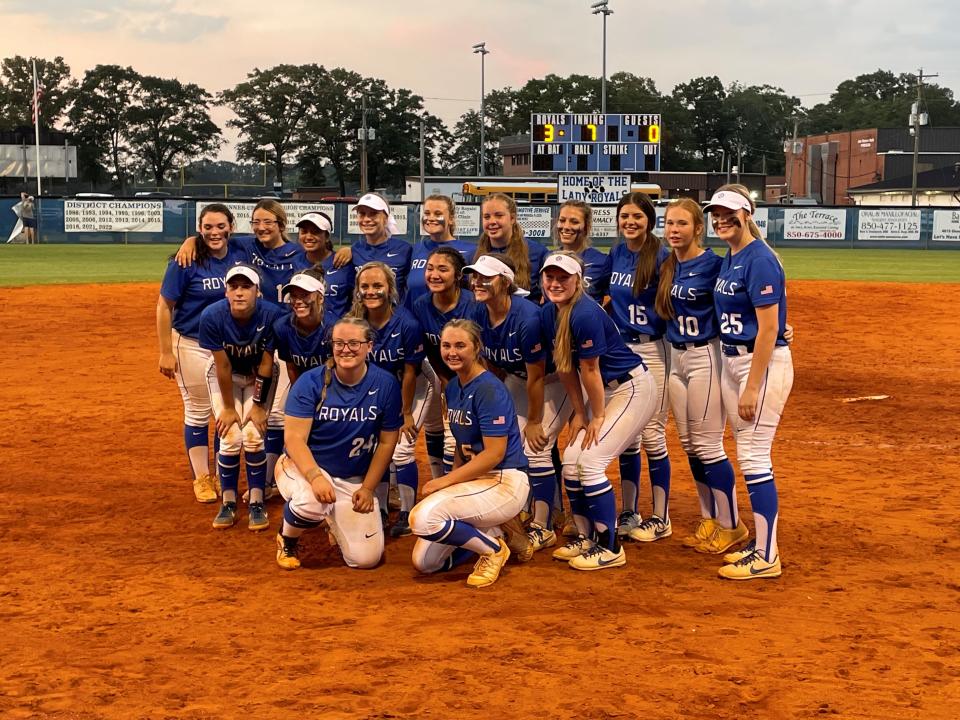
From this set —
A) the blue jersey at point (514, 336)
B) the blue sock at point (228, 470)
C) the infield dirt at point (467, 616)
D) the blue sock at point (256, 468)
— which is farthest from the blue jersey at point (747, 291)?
the blue sock at point (228, 470)

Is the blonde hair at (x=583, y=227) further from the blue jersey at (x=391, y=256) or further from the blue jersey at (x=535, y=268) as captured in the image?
the blue jersey at (x=391, y=256)

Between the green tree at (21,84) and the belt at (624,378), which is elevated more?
the green tree at (21,84)

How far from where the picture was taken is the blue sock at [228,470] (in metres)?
6.52

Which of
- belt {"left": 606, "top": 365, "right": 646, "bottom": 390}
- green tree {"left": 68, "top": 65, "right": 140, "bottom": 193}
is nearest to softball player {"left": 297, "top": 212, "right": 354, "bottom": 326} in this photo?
belt {"left": 606, "top": 365, "right": 646, "bottom": 390}

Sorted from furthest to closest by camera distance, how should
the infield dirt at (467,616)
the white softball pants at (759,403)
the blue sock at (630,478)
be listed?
the blue sock at (630,478)
the white softball pants at (759,403)
the infield dirt at (467,616)

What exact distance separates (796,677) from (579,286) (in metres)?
2.22

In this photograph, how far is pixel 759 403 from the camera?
5.27 m

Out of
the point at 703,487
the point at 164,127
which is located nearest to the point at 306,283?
the point at 703,487

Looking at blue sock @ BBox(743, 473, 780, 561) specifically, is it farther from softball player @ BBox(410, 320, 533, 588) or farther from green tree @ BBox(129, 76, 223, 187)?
green tree @ BBox(129, 76, 223, 187)

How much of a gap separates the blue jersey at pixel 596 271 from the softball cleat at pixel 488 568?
66.1 inches

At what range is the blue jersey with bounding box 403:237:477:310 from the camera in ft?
21.4

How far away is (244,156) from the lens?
3327 inches

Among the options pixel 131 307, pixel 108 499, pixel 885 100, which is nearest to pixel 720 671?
pixel 108 499

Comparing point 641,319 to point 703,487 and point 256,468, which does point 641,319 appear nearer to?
point 703,487
